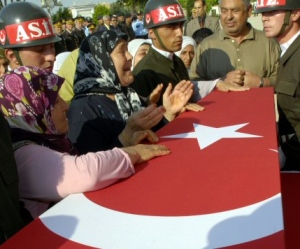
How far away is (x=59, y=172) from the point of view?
1.66 meters

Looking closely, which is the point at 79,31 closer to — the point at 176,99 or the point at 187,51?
the point at 187,51

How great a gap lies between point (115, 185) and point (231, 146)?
635 millimetres

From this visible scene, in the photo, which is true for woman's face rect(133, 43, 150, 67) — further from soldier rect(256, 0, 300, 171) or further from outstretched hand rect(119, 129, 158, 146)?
outstretched hand rect(119, 129, 158, 146)

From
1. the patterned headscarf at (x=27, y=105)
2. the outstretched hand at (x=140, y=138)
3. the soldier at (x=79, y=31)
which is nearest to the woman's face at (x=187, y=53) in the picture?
the outstretched hand at (x=140, y=138)

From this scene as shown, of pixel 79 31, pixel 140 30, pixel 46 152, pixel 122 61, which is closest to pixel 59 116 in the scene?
pixel 46 152

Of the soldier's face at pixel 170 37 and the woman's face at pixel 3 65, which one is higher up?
the soldier's face at pixel 170 37

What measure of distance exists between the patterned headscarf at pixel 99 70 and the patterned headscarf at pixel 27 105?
661 mm

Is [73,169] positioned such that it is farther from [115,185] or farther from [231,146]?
[231,146]

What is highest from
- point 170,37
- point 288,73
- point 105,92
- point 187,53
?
point 170,37

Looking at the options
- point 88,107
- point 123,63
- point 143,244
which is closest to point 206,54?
point 123,63

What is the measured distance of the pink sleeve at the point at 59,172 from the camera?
1.65 metres

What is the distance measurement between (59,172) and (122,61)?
117cm

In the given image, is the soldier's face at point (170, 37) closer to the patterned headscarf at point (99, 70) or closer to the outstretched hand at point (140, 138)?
the patterned headscarf at point (99, 70)

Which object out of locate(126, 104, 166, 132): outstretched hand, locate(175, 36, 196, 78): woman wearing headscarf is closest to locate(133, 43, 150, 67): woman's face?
locate(175, 36, 196, 78): woman wearing headscarf
